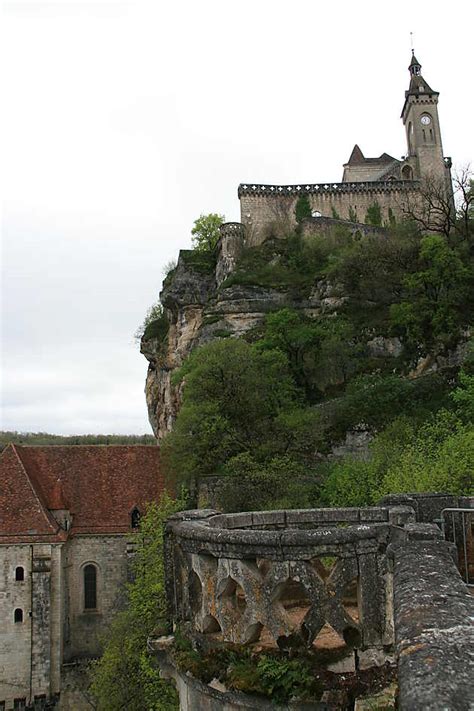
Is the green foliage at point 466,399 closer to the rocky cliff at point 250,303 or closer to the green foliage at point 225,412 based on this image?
the rocky cliff at point 250,303

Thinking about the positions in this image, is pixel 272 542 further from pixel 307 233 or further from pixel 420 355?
pixel 307 233

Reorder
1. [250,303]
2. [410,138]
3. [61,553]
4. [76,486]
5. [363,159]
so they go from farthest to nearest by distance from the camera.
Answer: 1. [363,159]
2. [410,138]
3. [250,303]
4. [76,486]
5. [61,553]

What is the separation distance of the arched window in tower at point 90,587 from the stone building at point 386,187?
35.1 meters

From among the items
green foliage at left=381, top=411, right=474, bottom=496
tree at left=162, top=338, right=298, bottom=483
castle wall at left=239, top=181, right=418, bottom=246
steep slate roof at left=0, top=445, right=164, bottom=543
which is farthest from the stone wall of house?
castle wall at left=239, top=181, right=418, bottom=246

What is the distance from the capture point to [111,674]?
23016 mm

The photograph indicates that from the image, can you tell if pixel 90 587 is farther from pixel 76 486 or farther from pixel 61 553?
pixel 76 486

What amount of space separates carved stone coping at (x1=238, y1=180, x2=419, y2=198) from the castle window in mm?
35508

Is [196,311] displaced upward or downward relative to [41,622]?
upward

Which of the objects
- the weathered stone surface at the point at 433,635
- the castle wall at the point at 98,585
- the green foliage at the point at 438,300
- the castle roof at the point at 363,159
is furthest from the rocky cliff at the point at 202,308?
the weathered stone surface at the point at 433,635

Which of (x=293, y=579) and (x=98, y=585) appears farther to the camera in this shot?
(x=98, y=585)

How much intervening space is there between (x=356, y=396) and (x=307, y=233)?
2642 cm

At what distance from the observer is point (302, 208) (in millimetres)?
60688

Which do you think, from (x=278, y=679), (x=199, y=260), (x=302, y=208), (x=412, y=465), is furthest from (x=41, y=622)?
(x=302, y=208)

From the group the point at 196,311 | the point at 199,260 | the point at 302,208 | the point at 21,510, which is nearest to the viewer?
the point at 21,510
